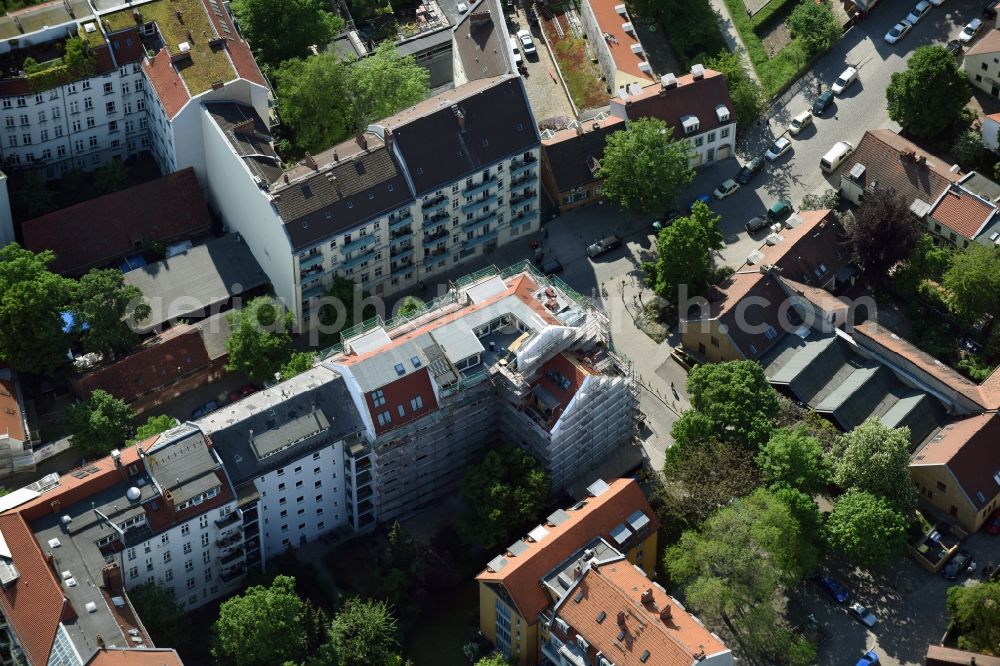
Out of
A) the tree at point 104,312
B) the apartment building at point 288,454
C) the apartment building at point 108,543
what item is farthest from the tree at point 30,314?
the apartment building at point 288,454

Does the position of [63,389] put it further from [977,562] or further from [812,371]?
[977,562]

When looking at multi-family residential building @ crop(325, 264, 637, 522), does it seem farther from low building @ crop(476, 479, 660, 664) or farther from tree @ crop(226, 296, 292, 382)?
tree @ crop(226, 296, 292, 382)

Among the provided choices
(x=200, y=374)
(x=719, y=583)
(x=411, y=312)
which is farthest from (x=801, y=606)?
(x=200, y=374)

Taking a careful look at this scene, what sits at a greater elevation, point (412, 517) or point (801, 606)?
point (412, 517)

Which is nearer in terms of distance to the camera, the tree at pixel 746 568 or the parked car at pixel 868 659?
the tree at pixel 746 568

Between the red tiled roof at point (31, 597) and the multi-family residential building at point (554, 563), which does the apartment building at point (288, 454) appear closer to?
the multi-family residential building at point (554, 563)

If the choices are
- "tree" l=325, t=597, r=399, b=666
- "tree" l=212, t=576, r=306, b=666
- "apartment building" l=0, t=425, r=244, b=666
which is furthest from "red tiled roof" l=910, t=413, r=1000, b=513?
"apartment building" l=0, t=425, r=244, b=666
